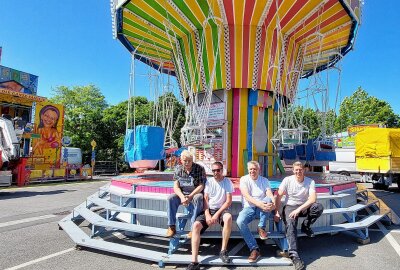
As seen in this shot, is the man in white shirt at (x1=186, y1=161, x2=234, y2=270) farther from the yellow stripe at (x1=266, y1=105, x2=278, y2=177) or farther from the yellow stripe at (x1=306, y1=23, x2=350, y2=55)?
the yellow stripe at (x1=306, y1=23, x2=350, y2=55)

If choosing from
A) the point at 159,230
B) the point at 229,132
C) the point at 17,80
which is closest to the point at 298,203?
the point at 159,230

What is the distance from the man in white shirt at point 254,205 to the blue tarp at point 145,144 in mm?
3158

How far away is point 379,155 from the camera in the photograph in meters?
14.0

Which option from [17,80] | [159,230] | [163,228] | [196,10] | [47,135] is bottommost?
[163,228]

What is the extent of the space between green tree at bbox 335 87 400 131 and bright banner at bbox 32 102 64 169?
3200 centimetres

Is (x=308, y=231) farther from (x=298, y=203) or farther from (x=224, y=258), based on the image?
(x=224, y=258)

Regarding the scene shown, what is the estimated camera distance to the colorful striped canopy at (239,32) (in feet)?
23.9

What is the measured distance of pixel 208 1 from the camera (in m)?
6.84

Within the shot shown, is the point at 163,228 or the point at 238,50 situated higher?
the point at 238,50

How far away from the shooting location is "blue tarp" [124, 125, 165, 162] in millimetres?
7340

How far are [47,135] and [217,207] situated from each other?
66.9 feet

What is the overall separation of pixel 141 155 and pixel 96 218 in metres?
2.02

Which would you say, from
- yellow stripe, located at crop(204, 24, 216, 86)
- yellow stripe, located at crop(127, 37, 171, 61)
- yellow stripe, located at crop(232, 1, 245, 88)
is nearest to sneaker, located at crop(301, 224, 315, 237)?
yellow stripe, located at crop(232, 1, 245, 88)

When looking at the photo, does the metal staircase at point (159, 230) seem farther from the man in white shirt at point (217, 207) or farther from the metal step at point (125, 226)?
the man in white shirt at point (217, 207)
